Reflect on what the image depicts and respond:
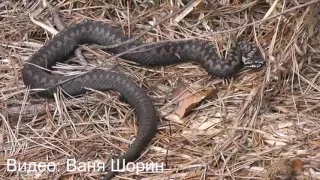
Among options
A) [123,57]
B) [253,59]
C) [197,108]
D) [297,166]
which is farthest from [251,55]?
[297,166]

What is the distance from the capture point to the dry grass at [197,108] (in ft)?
14.0

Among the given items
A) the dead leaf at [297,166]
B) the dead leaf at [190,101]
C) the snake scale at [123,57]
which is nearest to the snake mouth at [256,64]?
the snake scale at [123,57]

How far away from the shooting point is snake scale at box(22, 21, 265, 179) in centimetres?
480

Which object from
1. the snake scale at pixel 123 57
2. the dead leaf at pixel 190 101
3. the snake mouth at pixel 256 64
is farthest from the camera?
the snake mouth at pixel 256 64

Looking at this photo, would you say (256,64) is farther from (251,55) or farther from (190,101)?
(190,101)

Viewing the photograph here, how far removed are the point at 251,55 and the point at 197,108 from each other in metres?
0.73

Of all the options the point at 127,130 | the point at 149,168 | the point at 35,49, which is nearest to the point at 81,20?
the point at 35,49

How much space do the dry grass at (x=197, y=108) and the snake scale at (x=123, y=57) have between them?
80 millimetres

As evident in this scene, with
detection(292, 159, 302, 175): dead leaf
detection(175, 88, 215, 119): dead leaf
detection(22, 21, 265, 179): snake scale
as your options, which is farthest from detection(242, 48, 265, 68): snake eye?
detection(292, 159, 302, 175): dead leaf

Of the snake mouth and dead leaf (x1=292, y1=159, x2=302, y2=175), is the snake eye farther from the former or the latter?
dead leaf (x1=292, y1=159, x2=302, y2=175)

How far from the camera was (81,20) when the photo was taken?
5754 mm

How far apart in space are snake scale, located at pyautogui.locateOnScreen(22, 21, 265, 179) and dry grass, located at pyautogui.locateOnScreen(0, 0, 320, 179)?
0.26 ft

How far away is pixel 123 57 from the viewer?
536cm

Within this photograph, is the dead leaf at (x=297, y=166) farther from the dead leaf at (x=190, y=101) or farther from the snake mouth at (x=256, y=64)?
the snake mouth at (x=256, y=64)
